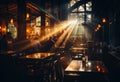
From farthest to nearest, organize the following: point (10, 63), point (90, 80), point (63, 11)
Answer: point (63, 11)
point (10, 63)
point (90, 80)

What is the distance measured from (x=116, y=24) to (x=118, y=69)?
6.40 meters

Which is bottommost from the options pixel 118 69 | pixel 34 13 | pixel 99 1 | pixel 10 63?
pixel 118 69

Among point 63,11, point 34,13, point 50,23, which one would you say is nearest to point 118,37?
point 34,13

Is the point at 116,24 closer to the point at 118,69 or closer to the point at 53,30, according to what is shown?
the point at 118,69

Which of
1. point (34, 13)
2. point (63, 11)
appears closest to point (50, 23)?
point (34, 13)

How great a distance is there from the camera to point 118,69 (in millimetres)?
8883

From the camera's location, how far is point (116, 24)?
14.7 meters

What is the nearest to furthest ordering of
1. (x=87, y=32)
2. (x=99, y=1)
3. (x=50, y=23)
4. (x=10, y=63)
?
(x=10, y=63), (x=99, y=1), (x=50, y=23), (x=87, y=32)

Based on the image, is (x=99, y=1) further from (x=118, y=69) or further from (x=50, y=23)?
(x=118, y=69)

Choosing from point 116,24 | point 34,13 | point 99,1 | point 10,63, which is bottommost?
point 10,63

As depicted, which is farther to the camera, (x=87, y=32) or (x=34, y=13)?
(x=87, y=32)

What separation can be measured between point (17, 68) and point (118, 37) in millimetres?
9082

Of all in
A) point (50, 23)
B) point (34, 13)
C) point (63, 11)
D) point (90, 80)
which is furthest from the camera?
point (63, 11)

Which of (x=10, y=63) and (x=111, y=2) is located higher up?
(x=111, y=2)
